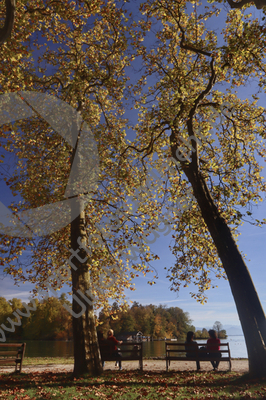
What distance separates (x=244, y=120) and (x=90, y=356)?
12.3m

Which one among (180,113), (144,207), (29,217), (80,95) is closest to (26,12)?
(80,95)

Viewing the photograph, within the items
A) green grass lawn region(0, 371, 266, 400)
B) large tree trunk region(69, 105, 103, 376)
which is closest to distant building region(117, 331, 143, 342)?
large tree trunk region(69, 105, 103, 376)

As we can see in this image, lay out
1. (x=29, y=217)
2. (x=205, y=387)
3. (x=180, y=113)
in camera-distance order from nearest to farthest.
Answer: (x=205, y=387), (x=180, y=113), (x=29, y=217)

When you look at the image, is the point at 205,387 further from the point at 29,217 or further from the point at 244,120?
the point at 244,120

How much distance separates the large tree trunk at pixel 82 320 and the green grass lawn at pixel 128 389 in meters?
0.58

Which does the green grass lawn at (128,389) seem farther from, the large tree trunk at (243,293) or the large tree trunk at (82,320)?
the large tree trunk at (243,293)

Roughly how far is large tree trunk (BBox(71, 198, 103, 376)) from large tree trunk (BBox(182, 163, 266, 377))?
5172 millimetres

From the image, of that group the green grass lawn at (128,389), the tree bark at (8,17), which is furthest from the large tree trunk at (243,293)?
the tree bark at (8,17)

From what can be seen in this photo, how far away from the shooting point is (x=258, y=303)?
7762mm

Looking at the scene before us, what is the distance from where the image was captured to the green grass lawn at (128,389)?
20.0 ft

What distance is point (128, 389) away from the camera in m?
7.02

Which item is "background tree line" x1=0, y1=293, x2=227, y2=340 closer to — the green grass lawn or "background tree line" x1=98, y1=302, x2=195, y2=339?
"background tree line" x1=98, y1=302, x2=195, y2=339

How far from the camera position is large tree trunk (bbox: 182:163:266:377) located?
23.9ft

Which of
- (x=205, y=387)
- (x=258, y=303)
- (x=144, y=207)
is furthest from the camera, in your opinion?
(x=144, y=207)
